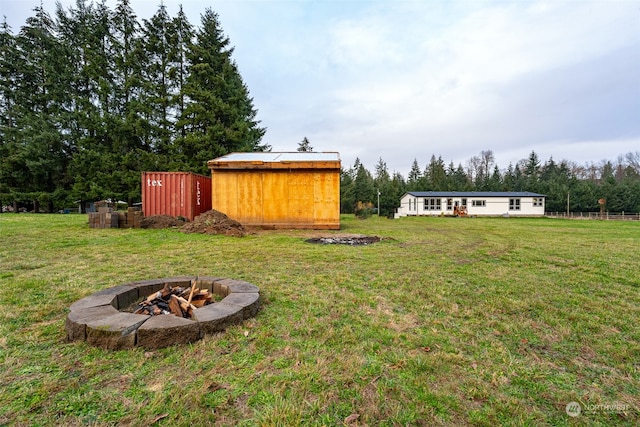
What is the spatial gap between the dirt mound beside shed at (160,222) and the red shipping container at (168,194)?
20.3 inches

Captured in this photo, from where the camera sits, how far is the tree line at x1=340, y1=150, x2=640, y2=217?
92.4 ft

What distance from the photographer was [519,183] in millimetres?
36531

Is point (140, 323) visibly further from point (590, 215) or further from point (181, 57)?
point (590, 215)

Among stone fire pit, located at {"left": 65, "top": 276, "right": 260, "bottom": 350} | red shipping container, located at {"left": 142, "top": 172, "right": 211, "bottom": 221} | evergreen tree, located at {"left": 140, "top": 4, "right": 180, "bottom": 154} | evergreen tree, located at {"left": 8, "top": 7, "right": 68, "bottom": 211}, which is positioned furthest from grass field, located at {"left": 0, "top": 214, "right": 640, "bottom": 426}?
evergreen tree, located at {"left": 8, "top": 7, "right": 68, "bottom": 211}

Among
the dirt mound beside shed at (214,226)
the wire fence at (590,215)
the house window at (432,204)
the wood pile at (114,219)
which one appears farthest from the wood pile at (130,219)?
the wire fence at (590,215)

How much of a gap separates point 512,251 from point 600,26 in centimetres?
658

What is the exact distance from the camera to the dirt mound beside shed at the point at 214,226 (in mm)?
8312

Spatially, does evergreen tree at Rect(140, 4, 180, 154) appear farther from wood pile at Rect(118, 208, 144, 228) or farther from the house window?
the house window

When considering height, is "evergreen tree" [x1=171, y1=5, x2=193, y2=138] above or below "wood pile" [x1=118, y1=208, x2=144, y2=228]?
above

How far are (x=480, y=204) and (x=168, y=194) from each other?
94.5ft

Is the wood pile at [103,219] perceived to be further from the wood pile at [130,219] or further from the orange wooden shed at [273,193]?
the orange wooden shed at [273,193]

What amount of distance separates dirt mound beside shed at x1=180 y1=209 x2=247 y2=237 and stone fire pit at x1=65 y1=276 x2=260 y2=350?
5.69 metres

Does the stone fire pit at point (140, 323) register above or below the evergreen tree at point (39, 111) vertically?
below

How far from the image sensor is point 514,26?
346 inches
